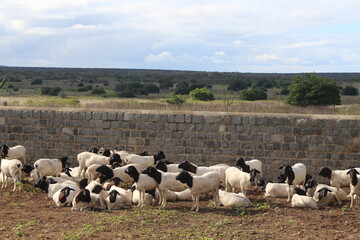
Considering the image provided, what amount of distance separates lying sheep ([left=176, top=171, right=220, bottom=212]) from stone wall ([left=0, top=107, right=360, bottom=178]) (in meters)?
4.86

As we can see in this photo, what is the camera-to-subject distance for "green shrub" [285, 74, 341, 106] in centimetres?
3731

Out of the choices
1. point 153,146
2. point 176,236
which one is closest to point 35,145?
point 153,146

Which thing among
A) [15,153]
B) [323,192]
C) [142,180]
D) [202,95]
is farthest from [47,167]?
[202,95]

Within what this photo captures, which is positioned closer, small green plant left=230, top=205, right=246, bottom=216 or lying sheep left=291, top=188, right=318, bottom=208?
small green plant left=230, top=205, right=246, bottom=216

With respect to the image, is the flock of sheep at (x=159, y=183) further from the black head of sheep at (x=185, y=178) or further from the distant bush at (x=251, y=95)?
the distant bush at (x=251, y=95)

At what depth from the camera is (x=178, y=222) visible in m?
11.6

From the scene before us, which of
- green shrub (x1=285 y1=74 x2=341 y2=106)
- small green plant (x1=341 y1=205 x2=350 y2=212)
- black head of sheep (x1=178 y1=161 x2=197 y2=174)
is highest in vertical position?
green shrub (x1=285 y1=74 x2=341 y2=106)

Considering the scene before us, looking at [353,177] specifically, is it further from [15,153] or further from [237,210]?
[15,153]

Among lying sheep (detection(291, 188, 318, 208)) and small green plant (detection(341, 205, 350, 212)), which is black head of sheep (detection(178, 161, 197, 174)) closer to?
lying sheep (detection(291, 188, 318, 208))

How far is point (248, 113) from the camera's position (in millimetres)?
18141

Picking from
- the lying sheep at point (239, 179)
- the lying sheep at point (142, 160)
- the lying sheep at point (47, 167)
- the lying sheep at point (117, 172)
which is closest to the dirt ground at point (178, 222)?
the lying sheep at point (239, 179)

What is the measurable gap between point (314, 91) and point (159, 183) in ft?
87.5

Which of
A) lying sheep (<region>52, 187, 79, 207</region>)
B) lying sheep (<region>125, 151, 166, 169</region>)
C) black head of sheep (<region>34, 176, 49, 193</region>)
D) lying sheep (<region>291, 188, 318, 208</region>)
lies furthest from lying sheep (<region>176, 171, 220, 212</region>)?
black head of sheep (<region>34, 176, 49, 193</region>)

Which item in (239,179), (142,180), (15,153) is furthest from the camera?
(15,153)
